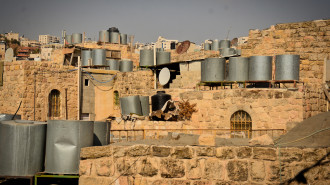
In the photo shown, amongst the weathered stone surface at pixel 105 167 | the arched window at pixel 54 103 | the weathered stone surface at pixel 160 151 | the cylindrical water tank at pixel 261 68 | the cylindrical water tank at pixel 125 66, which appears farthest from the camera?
the cylindrical water tank at pixel 125 66

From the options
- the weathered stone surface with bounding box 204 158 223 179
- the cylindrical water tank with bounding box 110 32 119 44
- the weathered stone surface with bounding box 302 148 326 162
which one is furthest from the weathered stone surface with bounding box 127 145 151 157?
the cylindrical water tank with bounding box 110 32 119 44

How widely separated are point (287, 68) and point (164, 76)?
27.4ft

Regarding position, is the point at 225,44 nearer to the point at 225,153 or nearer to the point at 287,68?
the point at 287,68

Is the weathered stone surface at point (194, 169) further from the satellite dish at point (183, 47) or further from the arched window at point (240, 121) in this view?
the satellite dish at point (183, 47)

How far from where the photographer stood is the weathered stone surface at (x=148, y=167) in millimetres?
6309

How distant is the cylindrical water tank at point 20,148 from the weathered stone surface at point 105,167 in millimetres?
1733

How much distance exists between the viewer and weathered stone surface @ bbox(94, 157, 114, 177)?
6395mm

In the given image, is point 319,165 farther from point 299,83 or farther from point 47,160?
point 299,83

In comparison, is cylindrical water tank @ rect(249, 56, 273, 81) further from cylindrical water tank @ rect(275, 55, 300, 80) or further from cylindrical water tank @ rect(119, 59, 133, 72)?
cylindrical water tank @ rect(119, 59, 133, 72)

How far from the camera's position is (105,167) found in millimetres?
6406

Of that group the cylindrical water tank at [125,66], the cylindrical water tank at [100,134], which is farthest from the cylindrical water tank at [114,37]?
the cylindrical water tank at [100,134]

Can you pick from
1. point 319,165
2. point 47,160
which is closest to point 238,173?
point 319,165

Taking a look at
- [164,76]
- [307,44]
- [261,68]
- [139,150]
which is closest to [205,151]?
[139,150]

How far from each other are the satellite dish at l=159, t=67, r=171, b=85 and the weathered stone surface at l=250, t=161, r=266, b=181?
15838mm
